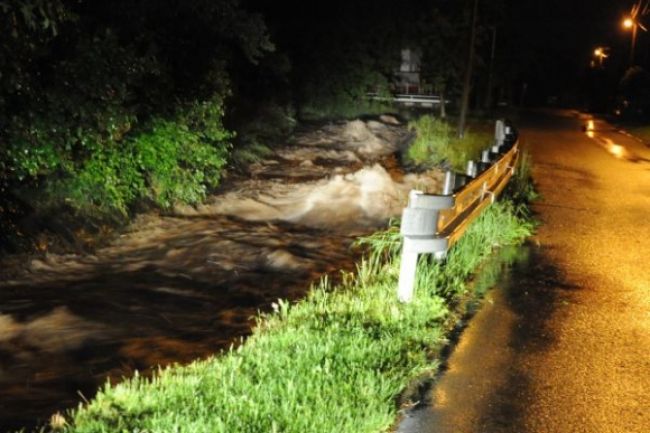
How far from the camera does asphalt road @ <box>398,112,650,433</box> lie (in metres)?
4.38

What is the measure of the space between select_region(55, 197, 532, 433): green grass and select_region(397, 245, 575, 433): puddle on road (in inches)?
7.8

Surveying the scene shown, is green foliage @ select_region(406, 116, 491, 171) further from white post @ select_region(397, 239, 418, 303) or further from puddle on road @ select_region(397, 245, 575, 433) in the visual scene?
white post @ select_region(397, 239, 418, 303)

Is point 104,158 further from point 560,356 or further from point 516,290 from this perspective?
point 560,356

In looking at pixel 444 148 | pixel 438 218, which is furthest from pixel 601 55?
pixel 438 218

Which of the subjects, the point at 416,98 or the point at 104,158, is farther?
the point at 416,98

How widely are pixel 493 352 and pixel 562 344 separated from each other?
2.21 feet

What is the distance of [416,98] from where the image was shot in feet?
132

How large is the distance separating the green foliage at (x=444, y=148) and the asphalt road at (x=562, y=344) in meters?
5.55

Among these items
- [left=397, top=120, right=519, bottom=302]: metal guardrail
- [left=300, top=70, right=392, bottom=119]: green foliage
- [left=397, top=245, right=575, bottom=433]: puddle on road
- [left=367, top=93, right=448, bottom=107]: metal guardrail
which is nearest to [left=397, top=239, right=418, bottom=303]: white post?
[left=397, top=120, right=519, bottom=302]: metal guardrail

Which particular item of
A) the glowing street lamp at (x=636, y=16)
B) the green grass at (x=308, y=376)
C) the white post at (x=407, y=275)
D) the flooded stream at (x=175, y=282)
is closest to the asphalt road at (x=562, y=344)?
the green grass at (x=308, y=376)

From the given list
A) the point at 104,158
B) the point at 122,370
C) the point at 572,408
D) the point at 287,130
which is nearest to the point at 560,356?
the point at 572,408

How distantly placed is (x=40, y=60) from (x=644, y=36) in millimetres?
47039

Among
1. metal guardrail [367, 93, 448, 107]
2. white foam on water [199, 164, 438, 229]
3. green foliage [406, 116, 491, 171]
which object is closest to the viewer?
white foam on water [199, 164, 438, 229]

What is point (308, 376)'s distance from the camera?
14.8 feet
